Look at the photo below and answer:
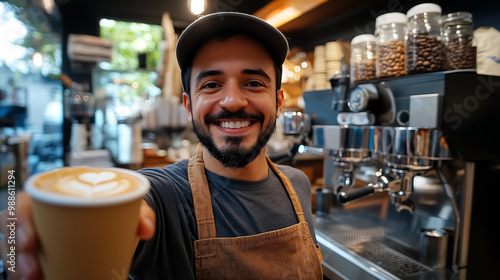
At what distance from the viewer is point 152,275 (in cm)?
75

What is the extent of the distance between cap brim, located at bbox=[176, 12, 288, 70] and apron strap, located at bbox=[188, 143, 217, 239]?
334mm

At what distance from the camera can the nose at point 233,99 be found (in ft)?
2.64

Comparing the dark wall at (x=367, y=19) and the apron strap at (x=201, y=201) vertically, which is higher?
the dark wall at (x=367, y=19)

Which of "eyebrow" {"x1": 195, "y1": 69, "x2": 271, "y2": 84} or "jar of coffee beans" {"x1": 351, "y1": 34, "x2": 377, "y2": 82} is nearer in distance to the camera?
"eyebrow" {"x1": 195, "y1": 69, "x2": 271, "y2": 84}

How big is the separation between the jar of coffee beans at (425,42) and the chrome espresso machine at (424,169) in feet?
0.21

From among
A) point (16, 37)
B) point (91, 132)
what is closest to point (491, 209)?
point (16, 37)

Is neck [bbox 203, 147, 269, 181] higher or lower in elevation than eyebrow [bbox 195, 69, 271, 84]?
lower

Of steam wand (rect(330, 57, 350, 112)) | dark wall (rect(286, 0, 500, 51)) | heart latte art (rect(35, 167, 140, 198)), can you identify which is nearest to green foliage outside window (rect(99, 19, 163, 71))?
dark wall (rect(286, 0, 500, 51))

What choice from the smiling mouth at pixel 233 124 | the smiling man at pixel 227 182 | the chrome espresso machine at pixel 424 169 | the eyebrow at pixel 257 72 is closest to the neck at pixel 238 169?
the smiling man at pixel 227 182

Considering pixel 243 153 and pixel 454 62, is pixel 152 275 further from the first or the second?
pixel 454 62

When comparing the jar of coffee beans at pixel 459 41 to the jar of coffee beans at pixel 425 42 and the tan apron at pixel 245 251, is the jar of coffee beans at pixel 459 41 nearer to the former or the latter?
the jar of coffee beans at pixel 425 42

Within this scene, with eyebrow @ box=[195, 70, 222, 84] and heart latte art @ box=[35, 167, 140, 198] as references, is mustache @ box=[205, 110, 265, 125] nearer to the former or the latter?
eyebrow @ box=[195, 70, 222, 84]

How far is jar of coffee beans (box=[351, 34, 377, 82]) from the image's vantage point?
4.33 feet

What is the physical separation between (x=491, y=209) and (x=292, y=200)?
30.4 inches
